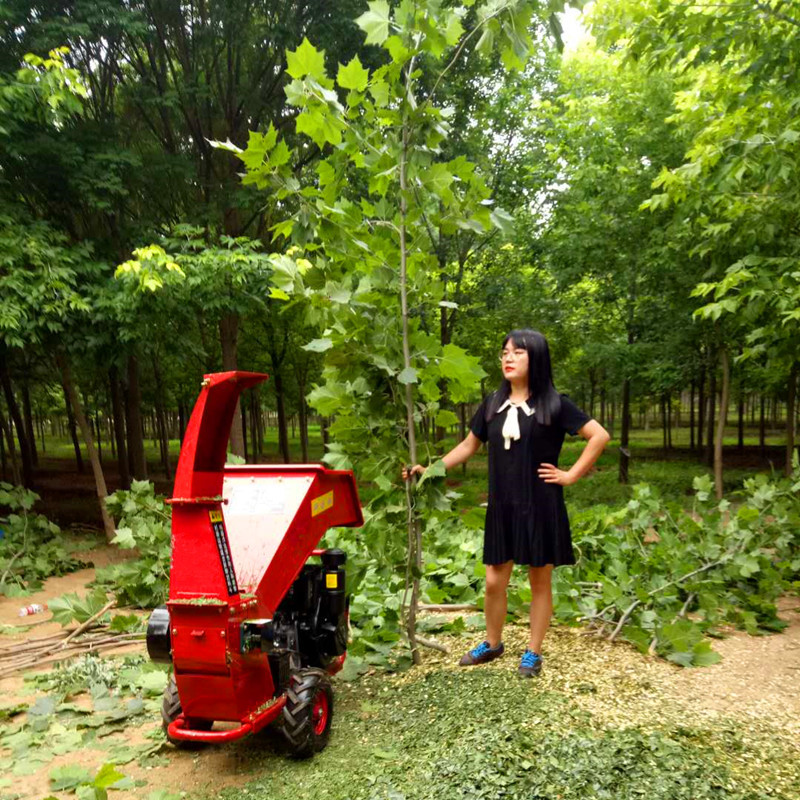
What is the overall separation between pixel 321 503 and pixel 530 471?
1146 millimetres

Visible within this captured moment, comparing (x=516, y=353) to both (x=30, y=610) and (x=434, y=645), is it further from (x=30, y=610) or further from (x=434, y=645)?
(x=30, y=610)

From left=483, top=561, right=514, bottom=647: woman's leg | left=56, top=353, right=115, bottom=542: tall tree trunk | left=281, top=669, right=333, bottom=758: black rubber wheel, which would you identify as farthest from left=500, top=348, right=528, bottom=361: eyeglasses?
left=56, top=353, right=115, bottom=542: tall tree trunk

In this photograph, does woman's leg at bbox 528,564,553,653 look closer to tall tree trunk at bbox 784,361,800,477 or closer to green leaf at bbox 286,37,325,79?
green leaf at bbox 286,37,325,79

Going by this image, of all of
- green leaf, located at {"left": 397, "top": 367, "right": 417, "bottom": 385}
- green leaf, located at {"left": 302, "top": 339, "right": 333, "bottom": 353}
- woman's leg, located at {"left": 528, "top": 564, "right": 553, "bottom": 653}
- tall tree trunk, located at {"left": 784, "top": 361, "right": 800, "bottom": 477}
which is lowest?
woman's leg, located at {"left": 528, "top": 564, "right": 553, "bottom": 653}

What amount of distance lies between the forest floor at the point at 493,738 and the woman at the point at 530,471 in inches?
20.6

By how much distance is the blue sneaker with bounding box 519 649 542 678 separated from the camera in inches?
156

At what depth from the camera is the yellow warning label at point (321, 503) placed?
386cm

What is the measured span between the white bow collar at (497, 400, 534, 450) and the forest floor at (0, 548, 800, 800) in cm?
130

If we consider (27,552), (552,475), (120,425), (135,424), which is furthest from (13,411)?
(552,475)

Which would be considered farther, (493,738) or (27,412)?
(27,412)

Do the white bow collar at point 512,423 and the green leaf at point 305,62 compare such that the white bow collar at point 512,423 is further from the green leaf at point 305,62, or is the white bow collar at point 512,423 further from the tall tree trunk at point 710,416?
the tall tree trunk at point 710,416

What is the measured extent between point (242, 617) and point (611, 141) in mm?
12892

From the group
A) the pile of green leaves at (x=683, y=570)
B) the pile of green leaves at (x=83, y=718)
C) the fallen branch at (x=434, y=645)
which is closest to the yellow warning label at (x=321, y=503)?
the fallen branch at (x=434, y=645)

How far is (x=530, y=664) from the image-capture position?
13.1 ft
